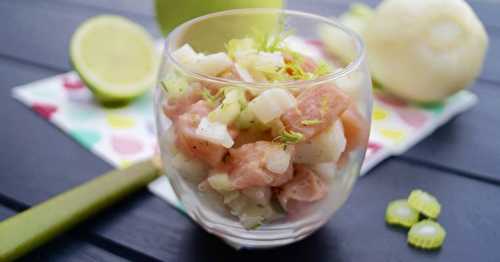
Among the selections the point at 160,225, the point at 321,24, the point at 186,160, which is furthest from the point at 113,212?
the point at 321,24

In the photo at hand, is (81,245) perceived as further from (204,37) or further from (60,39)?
(60,39)

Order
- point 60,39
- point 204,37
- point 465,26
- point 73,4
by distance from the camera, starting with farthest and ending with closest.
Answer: point 73,4 < point 60,39 < point 465,26 < point 204,37

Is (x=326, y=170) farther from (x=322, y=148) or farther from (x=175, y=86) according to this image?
(x=175, y=86)

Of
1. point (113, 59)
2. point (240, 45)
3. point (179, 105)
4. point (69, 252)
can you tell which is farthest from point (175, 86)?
point (113, 59)

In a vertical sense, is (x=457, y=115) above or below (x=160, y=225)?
below

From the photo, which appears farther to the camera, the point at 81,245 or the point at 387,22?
the point at 387,22

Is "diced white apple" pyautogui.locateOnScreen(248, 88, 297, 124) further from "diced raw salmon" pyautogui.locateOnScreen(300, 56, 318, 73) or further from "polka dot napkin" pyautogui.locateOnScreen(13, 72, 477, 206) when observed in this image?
"polka dot napkin" pyautogui.locateOnScreen(13, 72, 477, 206)

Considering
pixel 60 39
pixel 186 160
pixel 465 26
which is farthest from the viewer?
pixel 60 39

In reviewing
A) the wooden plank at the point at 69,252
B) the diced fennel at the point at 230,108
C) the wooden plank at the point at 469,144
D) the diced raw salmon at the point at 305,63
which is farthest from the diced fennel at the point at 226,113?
the wooden plank at the point at 469,144
